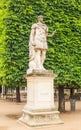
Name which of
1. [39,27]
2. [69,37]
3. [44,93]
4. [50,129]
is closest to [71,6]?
[69,37]

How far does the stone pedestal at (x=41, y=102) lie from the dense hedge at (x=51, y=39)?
3.48 m

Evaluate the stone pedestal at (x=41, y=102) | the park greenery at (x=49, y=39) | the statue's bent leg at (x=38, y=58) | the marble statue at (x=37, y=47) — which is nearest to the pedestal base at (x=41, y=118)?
the stone pedestal at (x=41, y=102)

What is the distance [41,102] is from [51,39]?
5.70 metres

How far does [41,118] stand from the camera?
1576 cm

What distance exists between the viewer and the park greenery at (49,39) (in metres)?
19.8

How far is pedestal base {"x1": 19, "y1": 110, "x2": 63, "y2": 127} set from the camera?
15.6m

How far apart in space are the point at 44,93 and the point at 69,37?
608cm

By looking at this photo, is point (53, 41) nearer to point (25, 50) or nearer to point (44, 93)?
point (25, 50)

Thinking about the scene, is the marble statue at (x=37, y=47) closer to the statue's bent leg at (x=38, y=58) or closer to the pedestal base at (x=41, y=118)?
the statue's bent leg at (x=38, y=58)

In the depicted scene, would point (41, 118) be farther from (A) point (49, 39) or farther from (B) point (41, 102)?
(A) point (49, 39)

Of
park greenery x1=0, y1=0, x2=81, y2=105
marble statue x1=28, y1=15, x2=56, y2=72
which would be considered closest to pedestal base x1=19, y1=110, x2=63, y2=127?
marble statue x1=28, y1=15, x2=56, y2=72

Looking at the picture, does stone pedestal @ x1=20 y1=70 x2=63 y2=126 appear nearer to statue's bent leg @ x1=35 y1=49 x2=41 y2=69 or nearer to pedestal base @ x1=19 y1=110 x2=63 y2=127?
pedestal base @ x1=19 y1=110 x2=63 y2=127

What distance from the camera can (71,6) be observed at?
2145 centimetres

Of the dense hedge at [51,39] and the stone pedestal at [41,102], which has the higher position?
the dense hedge at [51,39]
